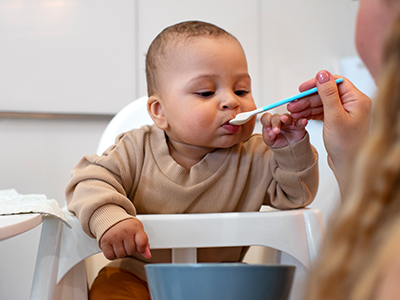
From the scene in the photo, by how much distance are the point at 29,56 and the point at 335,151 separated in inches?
43.0

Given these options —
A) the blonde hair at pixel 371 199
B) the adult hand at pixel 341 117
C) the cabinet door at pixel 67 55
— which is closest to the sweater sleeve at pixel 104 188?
the adult hand at pixel 341 117

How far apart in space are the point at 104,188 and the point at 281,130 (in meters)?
0.32

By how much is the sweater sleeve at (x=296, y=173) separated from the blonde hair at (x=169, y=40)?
0.25 m

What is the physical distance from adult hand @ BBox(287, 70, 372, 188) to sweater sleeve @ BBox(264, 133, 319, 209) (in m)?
0.08

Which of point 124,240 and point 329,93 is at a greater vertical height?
point 329,93

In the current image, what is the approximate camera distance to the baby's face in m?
0.76

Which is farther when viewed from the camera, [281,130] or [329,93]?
[281,130]

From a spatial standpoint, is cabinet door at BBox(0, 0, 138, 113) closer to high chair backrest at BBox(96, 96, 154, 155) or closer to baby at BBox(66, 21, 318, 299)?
high chair backrest at BBox(96, 96, 154, 155)

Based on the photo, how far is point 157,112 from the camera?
851 millimetres

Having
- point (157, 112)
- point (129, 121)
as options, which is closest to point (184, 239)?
point (157, 112)

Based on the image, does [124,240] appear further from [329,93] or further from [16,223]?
[329,93]

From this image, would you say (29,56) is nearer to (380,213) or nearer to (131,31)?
(131,31)

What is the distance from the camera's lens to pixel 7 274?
135cm

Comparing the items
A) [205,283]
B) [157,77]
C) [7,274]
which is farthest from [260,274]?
[7,274]
